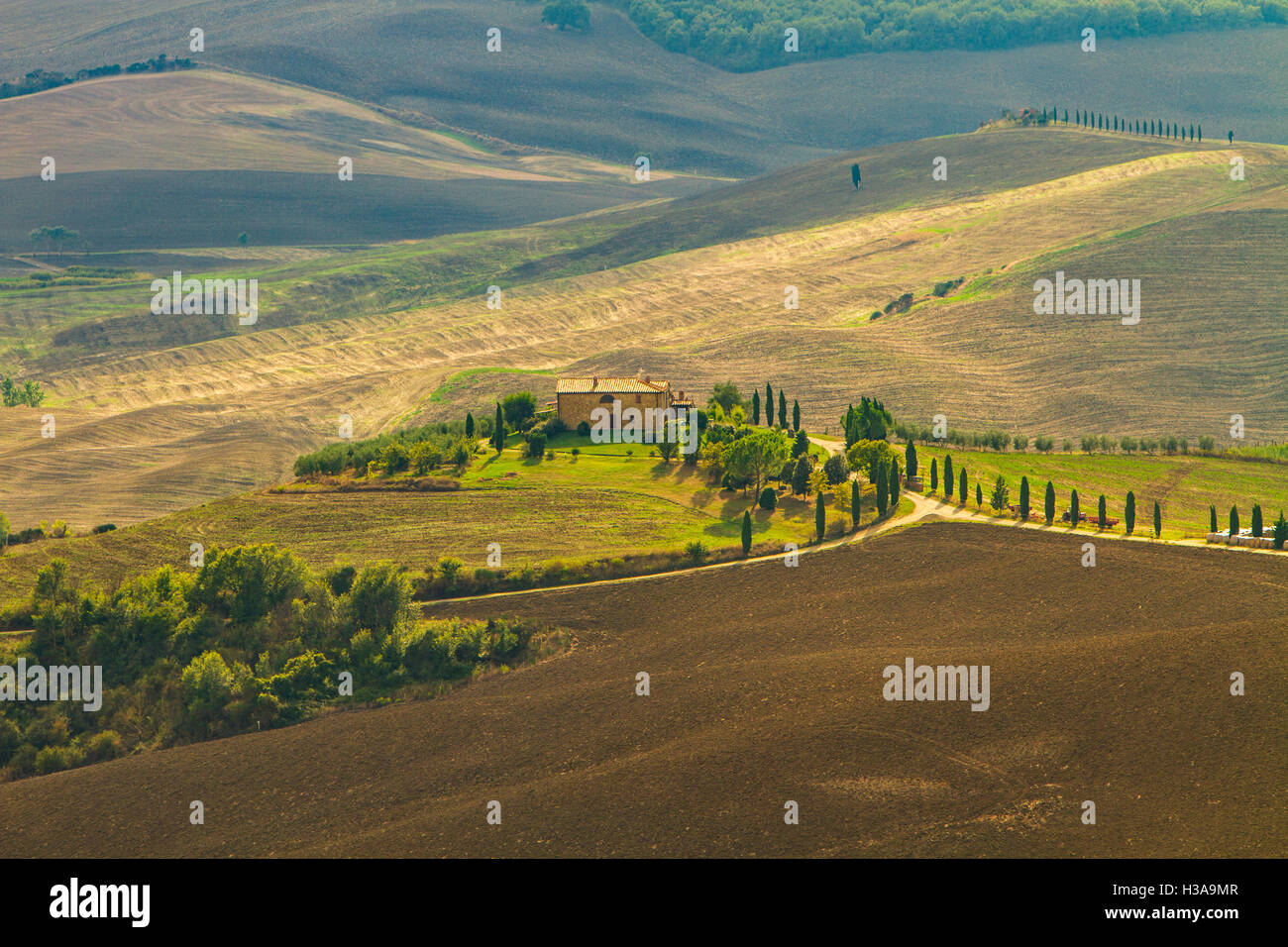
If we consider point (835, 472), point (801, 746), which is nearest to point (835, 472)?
point (835, 472)

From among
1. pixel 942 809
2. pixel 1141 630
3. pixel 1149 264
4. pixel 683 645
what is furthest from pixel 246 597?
pixel 1149 264

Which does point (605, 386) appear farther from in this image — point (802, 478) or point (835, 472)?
point (835, 472)

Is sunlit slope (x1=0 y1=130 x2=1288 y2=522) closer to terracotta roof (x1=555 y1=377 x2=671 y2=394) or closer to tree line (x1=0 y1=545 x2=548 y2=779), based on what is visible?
terracotta roof (x1=555 y1=377 x2=671 y2=394)

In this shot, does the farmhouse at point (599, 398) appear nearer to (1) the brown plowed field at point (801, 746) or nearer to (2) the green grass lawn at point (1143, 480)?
(2) the green grass lawn at point (1143, 480)

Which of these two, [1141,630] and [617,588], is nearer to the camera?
[1141,630]

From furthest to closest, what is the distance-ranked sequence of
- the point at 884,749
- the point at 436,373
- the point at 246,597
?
the point at 436,373
the point at 246,597
the point at 884,749

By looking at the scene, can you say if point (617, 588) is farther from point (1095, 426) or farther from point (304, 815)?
point (1095, 426)
